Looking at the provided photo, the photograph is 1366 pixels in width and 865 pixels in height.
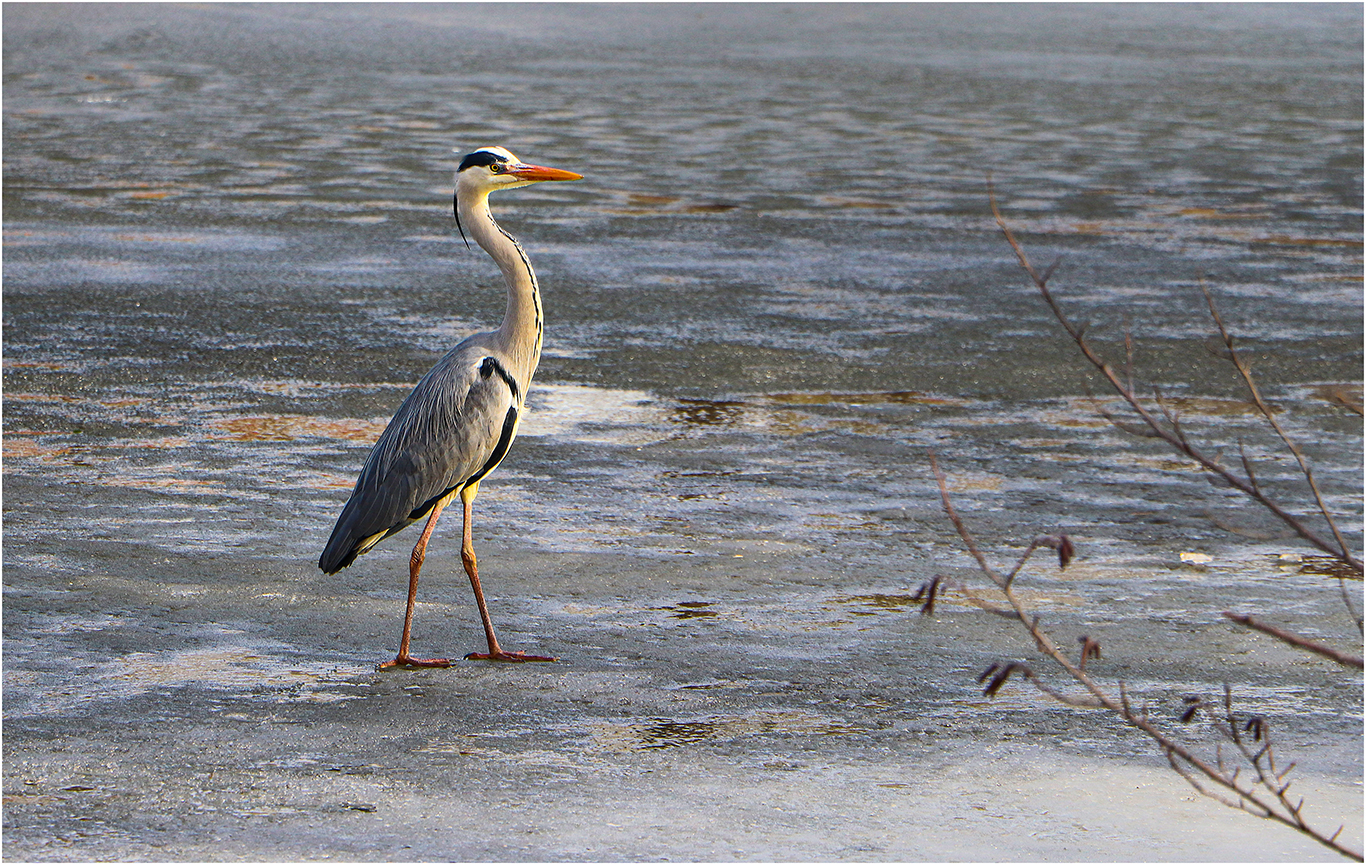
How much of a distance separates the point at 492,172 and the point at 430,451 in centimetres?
111

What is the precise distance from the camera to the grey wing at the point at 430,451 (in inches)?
247

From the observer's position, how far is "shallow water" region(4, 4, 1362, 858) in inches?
229

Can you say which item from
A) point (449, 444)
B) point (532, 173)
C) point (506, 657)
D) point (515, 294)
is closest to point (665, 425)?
point (532, 173)

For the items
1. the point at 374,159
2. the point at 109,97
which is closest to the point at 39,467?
the point at 374,159

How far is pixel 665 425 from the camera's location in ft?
31.6

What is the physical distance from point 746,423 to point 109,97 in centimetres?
1942

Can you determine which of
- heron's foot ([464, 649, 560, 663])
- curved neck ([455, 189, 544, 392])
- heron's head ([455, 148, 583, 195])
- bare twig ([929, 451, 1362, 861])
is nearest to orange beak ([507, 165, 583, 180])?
heron's head ([455, 148, 583, 195])

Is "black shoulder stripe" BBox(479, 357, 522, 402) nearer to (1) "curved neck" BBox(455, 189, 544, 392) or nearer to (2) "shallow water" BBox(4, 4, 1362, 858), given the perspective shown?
(1) "curved neck" BBox(455, 189, 544, 392)

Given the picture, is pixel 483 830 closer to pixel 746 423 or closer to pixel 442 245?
pixel 746 423

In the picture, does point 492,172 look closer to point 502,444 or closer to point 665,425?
point 502,444

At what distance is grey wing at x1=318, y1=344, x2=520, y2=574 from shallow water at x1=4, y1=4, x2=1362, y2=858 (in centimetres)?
42

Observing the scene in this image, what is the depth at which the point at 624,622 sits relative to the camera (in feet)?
21.7

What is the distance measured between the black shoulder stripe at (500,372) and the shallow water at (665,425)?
2.65 ft

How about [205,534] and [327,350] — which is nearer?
[205,534]
